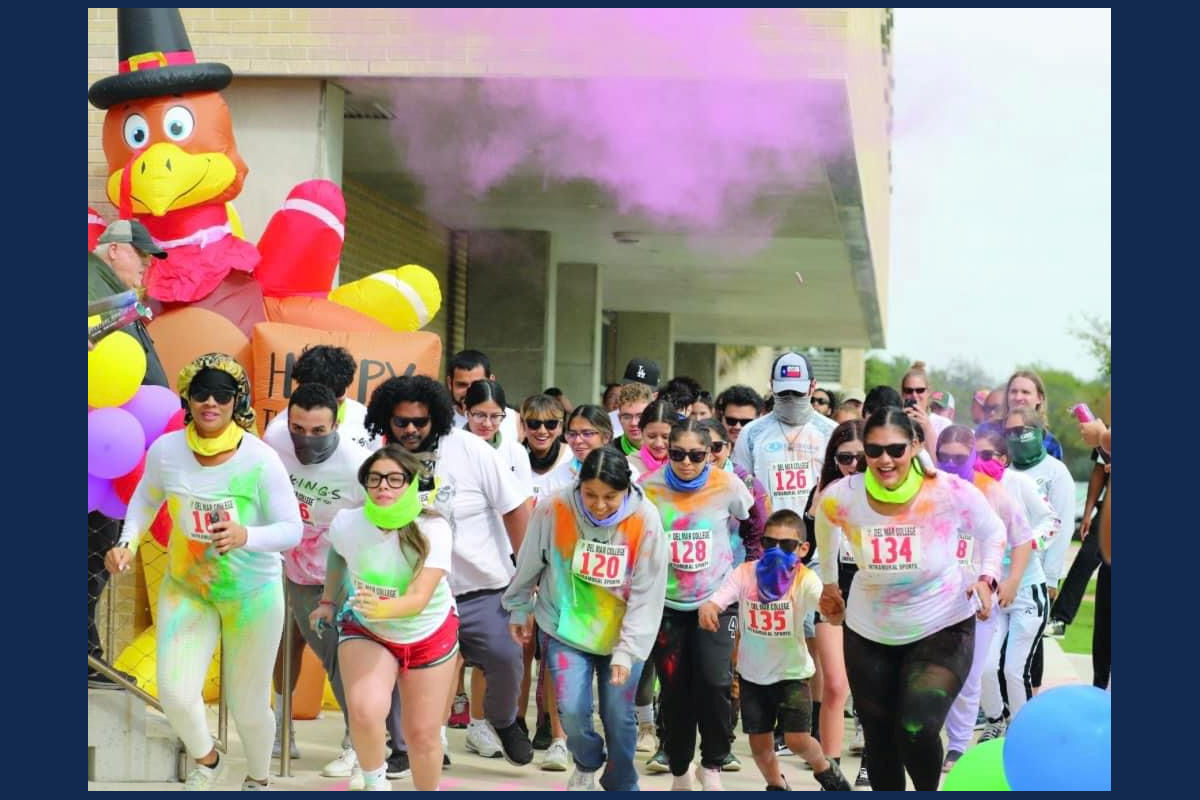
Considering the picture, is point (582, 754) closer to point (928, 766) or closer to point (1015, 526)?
point (928, 766)

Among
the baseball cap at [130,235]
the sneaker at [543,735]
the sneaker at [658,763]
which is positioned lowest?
the sneaker at [658,763]

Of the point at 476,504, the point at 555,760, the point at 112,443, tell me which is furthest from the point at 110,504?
the point at 555,760

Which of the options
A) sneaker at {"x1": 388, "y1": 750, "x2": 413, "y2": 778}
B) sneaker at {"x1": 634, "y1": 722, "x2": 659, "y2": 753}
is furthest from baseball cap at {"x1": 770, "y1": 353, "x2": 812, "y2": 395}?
sneaker at {"x1": 388, "y1": 750, "x2": 413, "y2": 778}

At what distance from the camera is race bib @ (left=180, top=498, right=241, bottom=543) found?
615 cm

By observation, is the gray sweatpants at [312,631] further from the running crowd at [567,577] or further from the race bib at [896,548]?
the race bib at [896,548]

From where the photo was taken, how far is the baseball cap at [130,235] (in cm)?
800

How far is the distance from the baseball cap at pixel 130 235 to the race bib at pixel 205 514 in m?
2.28

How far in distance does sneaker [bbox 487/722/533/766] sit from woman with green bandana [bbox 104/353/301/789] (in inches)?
52.5

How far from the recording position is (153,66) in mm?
8969

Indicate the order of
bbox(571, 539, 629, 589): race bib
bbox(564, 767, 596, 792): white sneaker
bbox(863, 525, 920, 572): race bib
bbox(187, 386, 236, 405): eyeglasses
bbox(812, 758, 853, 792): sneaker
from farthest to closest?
bbox(812, 758, 853, 792): sneaker → bbox(564, 767, 596, 792): white sneaker → bbox(571, 539, 629, 589): race bib → bbox(187, 386, 236, 405): eyeglasses → bbox(863, 525, 920, 572): race bib

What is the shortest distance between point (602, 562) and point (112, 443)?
7.79 ft

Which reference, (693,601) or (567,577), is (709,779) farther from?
(567,577)

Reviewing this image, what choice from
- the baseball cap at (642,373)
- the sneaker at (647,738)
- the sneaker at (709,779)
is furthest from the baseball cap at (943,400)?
the sneaker at (709,779)

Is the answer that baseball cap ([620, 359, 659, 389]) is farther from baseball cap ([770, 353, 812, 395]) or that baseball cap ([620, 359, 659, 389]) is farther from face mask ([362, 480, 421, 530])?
face mask ([362, 480, 421, 530])
